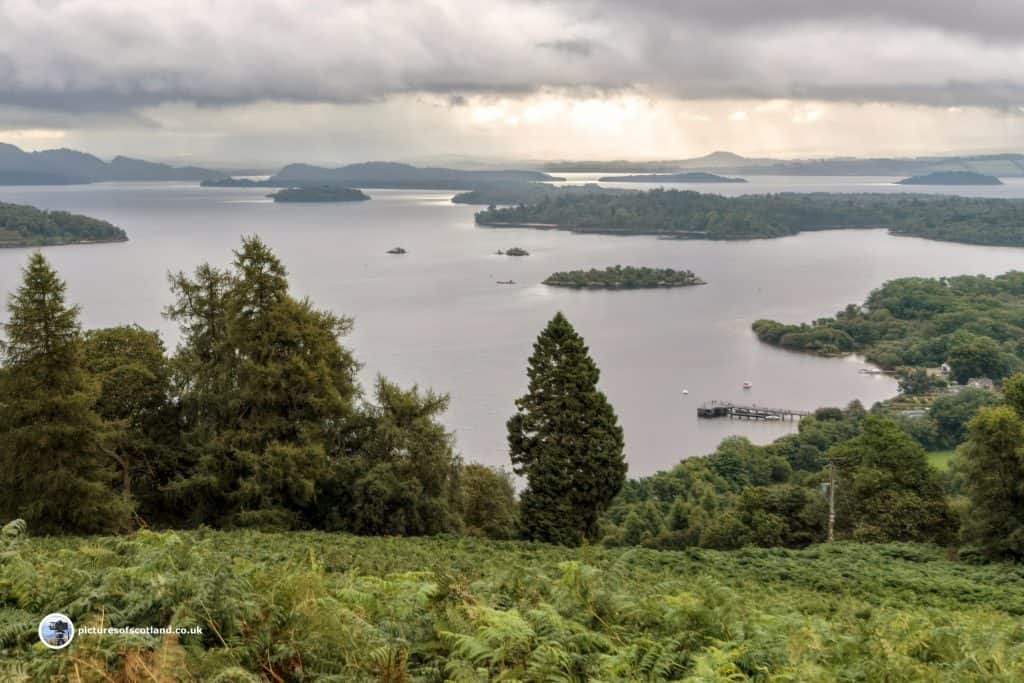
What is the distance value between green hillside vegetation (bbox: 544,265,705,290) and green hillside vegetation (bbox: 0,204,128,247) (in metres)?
59.9

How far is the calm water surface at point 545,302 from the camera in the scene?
50.2 m

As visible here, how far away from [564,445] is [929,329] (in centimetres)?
6405

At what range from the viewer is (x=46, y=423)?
1477 centimetres

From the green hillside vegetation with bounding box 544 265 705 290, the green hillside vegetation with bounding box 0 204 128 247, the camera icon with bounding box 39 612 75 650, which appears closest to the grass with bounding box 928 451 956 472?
the camera icon with bounding box 39 612 75 650

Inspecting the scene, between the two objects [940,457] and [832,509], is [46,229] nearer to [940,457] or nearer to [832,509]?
[940,457]

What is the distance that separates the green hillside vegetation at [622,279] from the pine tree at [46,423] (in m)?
80.3

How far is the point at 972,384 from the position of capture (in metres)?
57.6

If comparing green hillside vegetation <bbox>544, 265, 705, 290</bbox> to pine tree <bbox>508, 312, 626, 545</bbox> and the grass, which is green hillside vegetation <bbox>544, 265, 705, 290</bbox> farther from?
pine tree <bbox>508, 312, 626, 545</bbox>

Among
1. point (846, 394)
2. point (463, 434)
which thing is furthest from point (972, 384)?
point (463, 434)

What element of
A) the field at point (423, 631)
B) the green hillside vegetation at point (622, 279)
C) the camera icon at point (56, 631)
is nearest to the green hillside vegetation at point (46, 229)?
the green hillside vegetation at point (622, 279)

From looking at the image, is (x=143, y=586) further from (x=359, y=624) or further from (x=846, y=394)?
(x=846, y=394)

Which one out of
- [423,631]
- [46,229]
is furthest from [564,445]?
[46,229]

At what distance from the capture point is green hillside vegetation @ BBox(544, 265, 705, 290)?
94.8m

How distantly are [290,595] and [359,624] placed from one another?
563 mm
